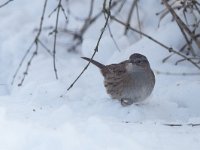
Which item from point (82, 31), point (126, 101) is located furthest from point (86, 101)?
point (82, 31)

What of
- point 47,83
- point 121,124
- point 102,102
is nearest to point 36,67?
point 47,83

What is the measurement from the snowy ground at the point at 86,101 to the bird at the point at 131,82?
0.30 feet

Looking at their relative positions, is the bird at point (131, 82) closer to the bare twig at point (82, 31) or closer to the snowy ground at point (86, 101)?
the snowy ground at point (86, 101)

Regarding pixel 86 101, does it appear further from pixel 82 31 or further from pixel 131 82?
pixel 82 31

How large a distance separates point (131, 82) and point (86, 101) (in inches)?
16.3

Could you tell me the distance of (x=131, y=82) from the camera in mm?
5477

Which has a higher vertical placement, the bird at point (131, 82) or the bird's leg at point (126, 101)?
the bird at point (131, 82)

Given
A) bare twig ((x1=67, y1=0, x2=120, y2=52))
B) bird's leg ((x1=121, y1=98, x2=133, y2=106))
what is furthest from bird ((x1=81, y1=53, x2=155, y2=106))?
bare twig ((x1=67, y1=0, x2=120, y2=52))

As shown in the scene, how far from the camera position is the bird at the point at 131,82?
542 centimetres

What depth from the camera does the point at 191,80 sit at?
5887 millimetres

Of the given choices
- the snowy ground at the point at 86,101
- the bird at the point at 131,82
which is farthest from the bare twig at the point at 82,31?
the bird at the point at 131,82

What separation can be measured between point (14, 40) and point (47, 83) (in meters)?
1.19

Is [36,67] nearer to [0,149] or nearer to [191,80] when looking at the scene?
[191,80]

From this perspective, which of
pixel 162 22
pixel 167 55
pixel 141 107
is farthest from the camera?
pixel 162 22
